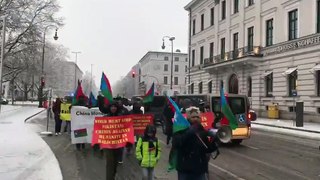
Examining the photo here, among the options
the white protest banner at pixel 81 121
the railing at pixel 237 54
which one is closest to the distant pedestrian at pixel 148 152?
the white protest banner at pixel 81 121

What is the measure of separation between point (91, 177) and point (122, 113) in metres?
1.63

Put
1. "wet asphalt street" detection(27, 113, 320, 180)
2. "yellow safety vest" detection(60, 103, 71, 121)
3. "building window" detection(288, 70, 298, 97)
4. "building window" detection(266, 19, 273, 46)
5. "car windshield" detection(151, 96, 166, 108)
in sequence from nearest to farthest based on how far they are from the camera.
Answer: "wet asphalt street" detection(27, 113, 320, 180)
"yellow safety vest" detection(60, 103, 71, 121)
"car windshield" detection(151, 96, 166, 108)
"building window" detection(288, 70, 298, 97)
"building window" detection(266, 19, 273, 46)

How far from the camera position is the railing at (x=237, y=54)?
4341 cm

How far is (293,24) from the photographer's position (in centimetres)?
3853

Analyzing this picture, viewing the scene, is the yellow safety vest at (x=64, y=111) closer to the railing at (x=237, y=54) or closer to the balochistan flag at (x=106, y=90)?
the balochistan flag at (x=106, y=90)

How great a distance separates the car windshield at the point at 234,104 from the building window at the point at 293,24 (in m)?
22.7

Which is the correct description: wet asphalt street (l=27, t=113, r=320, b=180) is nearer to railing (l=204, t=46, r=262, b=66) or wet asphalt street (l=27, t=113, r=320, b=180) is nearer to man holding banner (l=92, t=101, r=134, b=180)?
man holding banner (l=92, t=101, r=134, b=180)

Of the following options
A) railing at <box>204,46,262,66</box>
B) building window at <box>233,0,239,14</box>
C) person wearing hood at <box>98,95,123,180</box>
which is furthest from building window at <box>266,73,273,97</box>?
person wearing hood at <box>98,95,123,180</box>

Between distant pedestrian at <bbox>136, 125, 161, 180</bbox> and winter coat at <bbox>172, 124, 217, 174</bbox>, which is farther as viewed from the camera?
distant pedestrian at <bbox>136, 125, 161, 180</bbox>

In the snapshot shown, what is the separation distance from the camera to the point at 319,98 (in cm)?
3350

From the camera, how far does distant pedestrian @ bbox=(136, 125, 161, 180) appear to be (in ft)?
26.5

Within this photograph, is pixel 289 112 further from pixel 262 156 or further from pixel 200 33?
pixel 200 33

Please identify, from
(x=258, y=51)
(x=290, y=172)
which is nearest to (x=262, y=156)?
(x=290, y=172)

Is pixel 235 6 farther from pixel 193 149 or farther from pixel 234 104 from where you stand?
pixel 193 149
